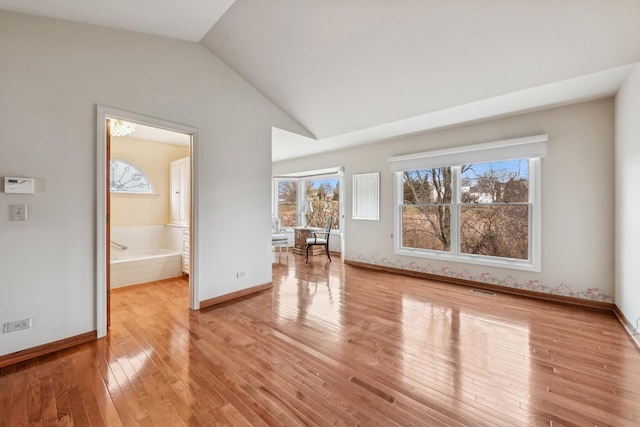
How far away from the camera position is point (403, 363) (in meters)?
2.15

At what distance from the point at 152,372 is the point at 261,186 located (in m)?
2.54

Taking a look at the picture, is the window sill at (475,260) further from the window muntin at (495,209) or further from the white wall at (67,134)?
the white wall at (67,134)

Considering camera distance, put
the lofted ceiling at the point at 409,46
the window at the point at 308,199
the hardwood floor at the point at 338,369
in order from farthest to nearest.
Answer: the window at the point at 308,199 → the lofted ceiling at the point at 409,46 → the hardwood floor at the point at 338,369

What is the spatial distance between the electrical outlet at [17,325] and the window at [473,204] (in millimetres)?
4861

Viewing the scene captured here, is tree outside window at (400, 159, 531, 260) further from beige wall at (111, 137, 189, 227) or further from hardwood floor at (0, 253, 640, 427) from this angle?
beige wall at (111, 137, 189, 227)

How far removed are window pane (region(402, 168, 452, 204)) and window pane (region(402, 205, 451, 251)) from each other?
0.48ft

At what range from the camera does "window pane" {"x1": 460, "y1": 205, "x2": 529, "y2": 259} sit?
154 inches

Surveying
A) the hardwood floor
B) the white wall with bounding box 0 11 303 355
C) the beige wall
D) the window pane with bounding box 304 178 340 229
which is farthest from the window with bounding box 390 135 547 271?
the beige wall

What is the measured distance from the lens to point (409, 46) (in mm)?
2750

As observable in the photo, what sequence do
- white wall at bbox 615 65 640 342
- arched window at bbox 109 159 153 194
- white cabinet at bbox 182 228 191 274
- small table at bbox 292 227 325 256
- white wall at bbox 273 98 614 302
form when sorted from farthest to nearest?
small table at bbox 292 227 325 256 < arched window at bbox 109 159 153 194 < white cabinet at bbox 182 228 191 274 < white wall at bbox 273 98 614 302 < white wall at bbox 615 65 640 342

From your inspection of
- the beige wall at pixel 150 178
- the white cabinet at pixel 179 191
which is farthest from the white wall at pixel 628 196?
the beige wall at pixel 150 178

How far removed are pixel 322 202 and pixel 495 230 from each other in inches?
163

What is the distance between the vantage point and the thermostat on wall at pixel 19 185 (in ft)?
7.00

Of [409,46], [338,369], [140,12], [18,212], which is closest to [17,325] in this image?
[18,212]
